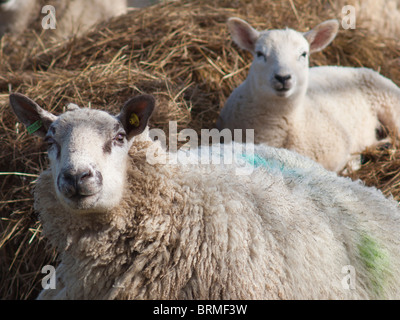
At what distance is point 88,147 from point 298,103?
8.81ft

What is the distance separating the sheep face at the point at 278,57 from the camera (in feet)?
14.3

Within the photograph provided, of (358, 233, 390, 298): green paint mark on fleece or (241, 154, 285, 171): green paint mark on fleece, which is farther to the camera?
(241, 154, 285, 171): green paint mark on fleece

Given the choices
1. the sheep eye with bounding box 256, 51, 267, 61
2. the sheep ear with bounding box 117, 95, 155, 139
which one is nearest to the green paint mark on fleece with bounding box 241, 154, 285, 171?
the sheep ear with bounding box 117, 95, 155, 139

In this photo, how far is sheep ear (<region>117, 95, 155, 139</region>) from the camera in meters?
2.64

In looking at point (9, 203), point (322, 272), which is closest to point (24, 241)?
point (9, 203)

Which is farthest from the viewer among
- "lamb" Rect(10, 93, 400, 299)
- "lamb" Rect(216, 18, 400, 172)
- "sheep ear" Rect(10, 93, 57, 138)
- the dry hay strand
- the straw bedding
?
"lamb" Rect(216, 18, 400, 172)

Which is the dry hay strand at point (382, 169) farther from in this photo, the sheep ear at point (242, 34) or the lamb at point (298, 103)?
the sheep ear at point (242, 34)

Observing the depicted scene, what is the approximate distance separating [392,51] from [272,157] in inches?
152

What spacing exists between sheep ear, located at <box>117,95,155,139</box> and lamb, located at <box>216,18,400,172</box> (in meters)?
1.96

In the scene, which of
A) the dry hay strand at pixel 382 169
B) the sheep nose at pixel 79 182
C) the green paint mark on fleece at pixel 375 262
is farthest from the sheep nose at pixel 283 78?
the sheep nose at pixel 79 182

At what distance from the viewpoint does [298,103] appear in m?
4.67

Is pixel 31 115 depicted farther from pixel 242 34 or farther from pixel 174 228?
pixel 242 34

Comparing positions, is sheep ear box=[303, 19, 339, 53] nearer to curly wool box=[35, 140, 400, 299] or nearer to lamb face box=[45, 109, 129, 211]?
curly wool box=[35, 140, 400, 299]
